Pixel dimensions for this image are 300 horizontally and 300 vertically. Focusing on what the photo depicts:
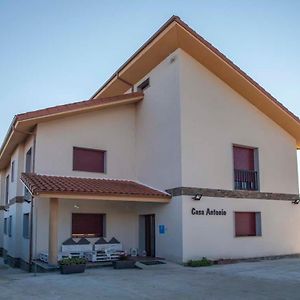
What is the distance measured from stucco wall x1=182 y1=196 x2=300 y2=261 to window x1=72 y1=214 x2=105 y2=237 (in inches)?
163

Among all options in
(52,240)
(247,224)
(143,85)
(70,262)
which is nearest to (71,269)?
(70,262)

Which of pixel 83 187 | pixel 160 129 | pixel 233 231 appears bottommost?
pixel 233 231

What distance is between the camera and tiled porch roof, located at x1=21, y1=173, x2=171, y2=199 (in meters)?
13.7

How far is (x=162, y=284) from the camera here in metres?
10.8

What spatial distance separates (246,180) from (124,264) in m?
6.97

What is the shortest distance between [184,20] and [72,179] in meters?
7.70

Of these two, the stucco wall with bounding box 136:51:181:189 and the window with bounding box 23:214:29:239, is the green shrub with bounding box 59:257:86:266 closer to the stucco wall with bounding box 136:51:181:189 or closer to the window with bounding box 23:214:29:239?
the stucco wall with bounding box 136:51:181:189

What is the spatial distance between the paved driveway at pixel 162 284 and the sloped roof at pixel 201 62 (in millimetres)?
7773

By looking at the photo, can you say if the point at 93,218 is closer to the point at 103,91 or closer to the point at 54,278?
the point at 54,278

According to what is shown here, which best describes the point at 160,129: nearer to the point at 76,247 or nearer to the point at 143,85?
the point at 143,85

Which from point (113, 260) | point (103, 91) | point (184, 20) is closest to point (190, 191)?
point (113, 260)

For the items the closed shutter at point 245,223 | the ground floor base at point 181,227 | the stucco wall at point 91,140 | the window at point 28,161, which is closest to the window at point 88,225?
the ground floor base at point 181,227

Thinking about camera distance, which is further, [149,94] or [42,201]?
[149,94]

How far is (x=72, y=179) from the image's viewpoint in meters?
16.4
